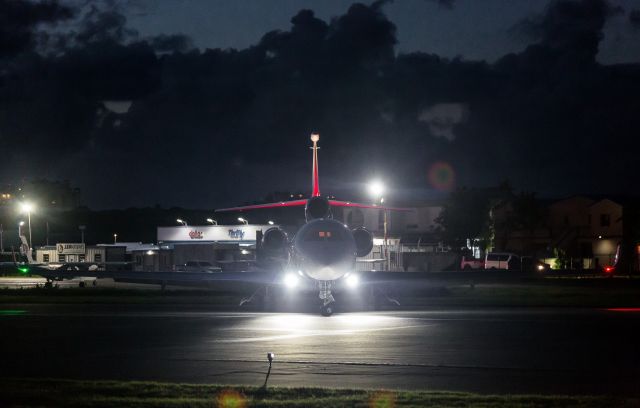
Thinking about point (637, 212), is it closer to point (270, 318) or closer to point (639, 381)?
point (270, 318)

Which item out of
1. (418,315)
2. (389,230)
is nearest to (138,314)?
(418,315)

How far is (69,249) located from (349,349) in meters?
78.4

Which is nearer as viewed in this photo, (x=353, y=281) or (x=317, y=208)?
(x=353, y=281)

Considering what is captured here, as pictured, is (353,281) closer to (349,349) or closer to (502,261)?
(349,349)

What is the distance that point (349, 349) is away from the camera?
66.1 feet

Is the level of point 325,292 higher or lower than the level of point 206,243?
lower

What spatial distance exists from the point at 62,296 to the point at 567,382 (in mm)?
35536

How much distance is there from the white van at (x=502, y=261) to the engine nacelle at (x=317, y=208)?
39.7 metres

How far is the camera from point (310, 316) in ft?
103

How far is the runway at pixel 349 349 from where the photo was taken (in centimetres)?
1573

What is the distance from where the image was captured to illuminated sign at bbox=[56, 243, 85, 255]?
92938 millimetres

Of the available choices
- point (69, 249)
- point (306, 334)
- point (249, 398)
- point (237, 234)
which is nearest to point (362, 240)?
point (306, 334)

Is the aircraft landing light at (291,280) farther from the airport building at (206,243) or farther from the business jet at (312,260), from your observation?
the airport building at (206,243)

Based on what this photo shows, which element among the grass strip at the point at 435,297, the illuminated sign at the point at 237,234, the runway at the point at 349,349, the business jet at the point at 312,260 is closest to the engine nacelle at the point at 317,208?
the business jet at the point at 312,260
